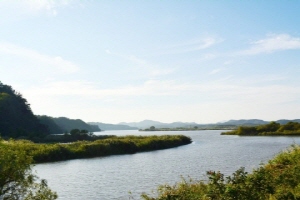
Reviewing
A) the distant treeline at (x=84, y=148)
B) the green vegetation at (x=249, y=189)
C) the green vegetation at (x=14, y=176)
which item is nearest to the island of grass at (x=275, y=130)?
the distant treeline at (x=84, y=148)

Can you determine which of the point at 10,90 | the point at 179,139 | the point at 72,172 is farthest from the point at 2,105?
the point at 72,172

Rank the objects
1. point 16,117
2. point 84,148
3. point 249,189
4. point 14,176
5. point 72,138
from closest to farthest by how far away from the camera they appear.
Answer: point 14,176 → point 249,189 → point 84,148 → point 72,138 → point 16,117

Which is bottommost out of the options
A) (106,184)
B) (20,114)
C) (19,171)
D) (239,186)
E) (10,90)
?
(106,184)

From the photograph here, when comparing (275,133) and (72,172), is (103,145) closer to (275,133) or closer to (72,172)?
(72,172)

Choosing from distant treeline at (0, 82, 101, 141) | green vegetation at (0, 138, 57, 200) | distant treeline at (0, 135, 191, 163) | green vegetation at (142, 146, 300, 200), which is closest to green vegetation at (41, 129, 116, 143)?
distant treeline at (0, 82, 101, 141)

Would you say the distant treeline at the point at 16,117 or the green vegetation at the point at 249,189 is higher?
the distant treeline at the point at 16,117

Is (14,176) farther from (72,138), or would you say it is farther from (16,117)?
(16,117)

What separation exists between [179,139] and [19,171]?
85720 millimetres

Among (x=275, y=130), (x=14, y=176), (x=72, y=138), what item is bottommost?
(x=14, y=176)

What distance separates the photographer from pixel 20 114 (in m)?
148

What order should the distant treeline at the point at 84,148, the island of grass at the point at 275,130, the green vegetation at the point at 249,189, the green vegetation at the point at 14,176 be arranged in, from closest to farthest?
the green vegetation at the point at 249,189 → the green vegetation at the point at 14,176 → the distant treeline at the point at 84,148 → the island of grass at the point at 275,130

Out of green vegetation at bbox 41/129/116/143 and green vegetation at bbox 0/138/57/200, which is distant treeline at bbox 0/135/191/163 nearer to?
green vegetation at bbox 41/129/116/143

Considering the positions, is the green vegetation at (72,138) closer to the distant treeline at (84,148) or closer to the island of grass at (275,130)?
the distant treeline at (84,148)

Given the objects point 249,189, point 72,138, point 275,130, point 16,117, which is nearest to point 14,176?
point 249,189
